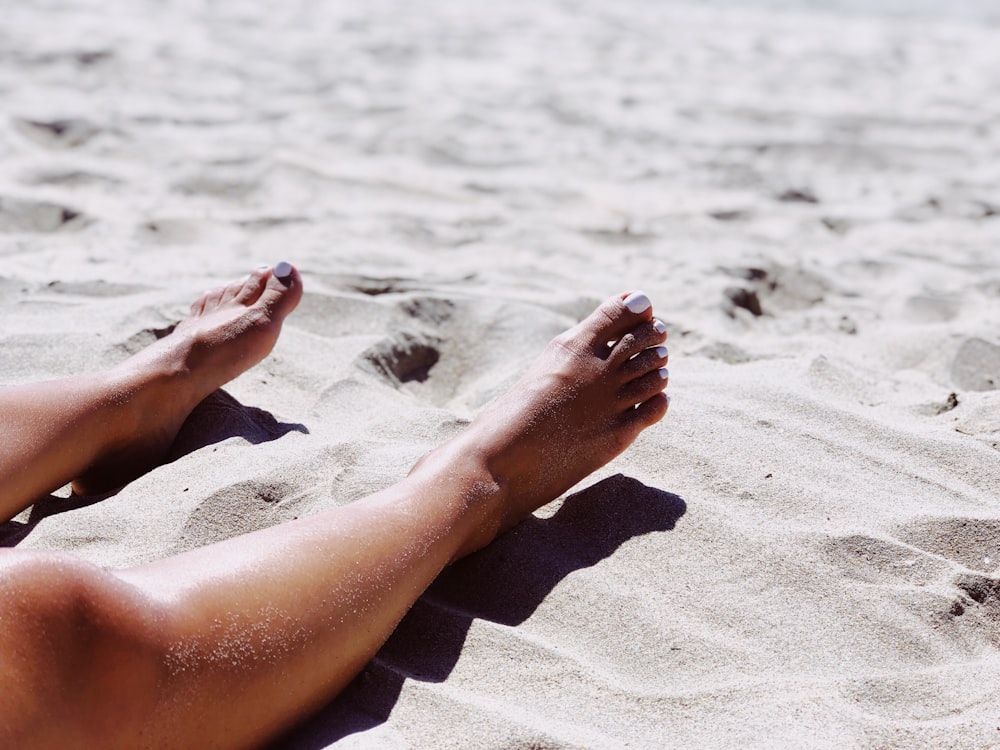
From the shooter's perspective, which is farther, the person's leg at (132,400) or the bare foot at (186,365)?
the bare foot at (186,365)

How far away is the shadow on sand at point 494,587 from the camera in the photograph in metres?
1.27

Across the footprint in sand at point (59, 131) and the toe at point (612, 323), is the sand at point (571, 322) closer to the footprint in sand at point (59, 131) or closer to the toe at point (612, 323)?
the footprint in sand at point (59, 131)

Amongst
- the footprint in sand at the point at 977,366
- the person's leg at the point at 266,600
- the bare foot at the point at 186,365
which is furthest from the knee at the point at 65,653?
the footprint in sand at the point at 977,366

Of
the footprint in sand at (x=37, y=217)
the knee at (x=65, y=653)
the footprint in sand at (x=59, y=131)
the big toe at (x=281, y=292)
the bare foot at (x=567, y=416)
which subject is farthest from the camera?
the footprint in sand at (x=59, y=131)

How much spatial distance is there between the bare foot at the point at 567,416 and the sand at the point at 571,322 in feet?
0.18

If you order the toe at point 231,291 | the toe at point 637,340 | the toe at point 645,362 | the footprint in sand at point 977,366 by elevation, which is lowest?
the footprint in sand at point 977,366

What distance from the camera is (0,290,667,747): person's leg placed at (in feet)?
3.37

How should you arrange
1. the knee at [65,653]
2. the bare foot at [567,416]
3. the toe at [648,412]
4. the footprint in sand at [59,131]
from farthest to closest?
the footprint in sand at [59,131] < the toe at [648,412] < the bare foot at [567,416] < the knee at [65,653]

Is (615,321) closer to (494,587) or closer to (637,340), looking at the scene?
(637,340)

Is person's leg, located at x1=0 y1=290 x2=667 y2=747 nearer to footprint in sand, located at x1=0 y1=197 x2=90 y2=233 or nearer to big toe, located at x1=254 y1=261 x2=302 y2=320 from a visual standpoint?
big toe, located at x1=254 y1=261 x2=302 y2=320

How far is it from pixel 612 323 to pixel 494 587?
1.84 feet

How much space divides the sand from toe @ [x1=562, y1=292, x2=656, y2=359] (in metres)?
0.18

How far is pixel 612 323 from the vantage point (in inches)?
73.2

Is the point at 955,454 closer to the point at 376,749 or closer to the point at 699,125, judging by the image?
the point at 376,749
